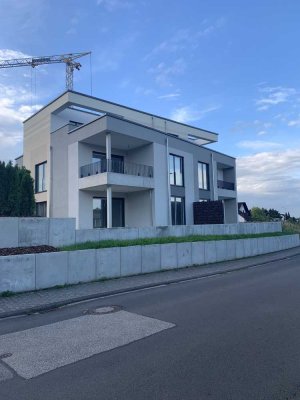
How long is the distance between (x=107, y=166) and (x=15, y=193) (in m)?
6.57

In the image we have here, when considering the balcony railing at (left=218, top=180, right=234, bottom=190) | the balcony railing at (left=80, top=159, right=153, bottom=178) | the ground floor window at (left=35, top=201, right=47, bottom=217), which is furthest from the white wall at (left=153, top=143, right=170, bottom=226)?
the balcony railing at (left=218, top=180, right=234, bottom=190)

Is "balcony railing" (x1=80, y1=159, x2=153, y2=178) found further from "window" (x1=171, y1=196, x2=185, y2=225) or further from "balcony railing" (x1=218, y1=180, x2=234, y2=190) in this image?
"balcony railing" (x1=218, y1=180, x2=234, y2=190)

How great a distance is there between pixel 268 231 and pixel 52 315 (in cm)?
2359

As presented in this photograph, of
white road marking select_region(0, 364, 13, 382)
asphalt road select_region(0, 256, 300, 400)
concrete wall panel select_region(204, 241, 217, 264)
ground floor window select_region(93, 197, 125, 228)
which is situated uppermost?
ground floor window select_region(93, 197, 125, 228)

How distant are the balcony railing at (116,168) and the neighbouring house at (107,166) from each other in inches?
1.0

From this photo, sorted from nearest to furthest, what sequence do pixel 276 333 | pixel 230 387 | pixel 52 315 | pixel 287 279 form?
pixel 230 387
pixel 276 333
pixel 52 315
pixel 287 279

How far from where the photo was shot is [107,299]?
959cm

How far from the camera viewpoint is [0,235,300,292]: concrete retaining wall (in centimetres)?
1041

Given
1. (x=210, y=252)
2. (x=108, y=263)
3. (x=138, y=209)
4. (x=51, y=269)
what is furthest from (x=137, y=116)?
(x=51, y=269)

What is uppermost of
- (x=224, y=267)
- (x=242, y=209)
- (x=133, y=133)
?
(x=133, y=133)

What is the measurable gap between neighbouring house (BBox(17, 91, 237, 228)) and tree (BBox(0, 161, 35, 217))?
5597mm

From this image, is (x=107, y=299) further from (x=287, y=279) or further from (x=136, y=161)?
(x=136, y=161)

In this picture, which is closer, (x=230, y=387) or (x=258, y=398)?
(x=258, y=398)

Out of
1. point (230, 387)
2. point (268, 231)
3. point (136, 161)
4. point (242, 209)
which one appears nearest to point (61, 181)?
point (136, 161)
